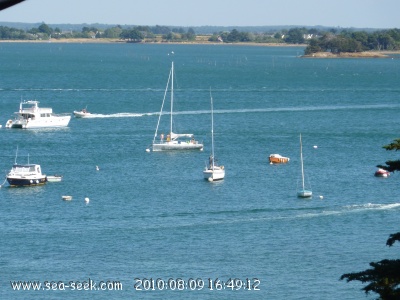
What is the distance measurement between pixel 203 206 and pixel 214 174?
493 centimetres

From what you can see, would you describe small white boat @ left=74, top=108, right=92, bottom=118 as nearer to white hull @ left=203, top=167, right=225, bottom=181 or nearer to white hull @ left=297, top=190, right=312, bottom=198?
white hull @ left=203, top=167, right=225, bottom=181

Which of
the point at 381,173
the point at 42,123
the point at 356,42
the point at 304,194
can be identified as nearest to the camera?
the point at 304,194

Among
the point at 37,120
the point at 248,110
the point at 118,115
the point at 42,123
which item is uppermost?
the point at 37,120

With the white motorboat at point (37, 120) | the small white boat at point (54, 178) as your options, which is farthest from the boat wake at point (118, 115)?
the small white boat at point (54, 178)

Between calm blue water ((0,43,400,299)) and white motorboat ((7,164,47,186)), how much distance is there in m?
0.34

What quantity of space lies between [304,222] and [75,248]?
22.3 feet

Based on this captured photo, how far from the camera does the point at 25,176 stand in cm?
3597

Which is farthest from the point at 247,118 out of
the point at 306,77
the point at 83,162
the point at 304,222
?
the point at 306,77

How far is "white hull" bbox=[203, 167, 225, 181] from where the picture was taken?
36.8 metres

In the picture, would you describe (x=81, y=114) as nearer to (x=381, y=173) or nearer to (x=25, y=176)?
(x=25, y=176)

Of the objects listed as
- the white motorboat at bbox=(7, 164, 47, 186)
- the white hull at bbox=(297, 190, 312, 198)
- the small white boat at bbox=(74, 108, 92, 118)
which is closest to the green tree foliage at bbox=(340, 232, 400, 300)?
the white hull at bbox=(297, 190, 312, 198)

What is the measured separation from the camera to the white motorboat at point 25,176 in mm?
35906

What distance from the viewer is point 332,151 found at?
4584 centimetres

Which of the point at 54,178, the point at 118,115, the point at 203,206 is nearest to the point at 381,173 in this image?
the point at 203,206
